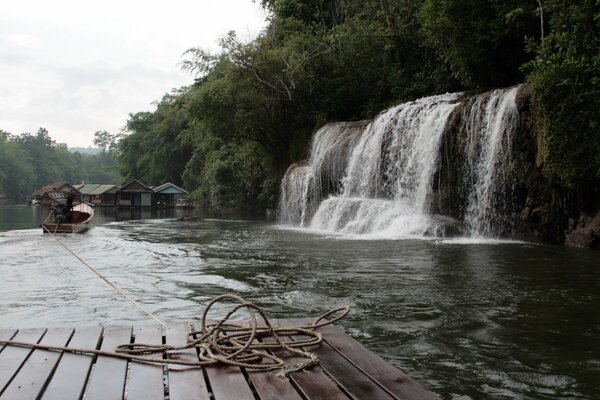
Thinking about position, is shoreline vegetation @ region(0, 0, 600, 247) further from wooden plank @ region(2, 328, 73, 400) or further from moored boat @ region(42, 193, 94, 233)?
wooden plank @ region(2, 328, 73, 400)

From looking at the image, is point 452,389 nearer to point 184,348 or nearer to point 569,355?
point 569,355

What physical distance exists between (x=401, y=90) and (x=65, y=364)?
21697 mm

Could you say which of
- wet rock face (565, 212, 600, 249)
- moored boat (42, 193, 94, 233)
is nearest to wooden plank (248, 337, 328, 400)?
wet rock face (565, 212, 600, 249)

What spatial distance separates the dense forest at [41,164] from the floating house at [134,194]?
65.0ft

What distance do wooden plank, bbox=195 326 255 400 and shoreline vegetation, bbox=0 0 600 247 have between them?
34.6 ft

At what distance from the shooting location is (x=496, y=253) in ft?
34.7

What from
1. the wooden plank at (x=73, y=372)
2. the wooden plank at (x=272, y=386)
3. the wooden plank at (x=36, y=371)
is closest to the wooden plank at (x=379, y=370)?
the wooden plank at (x=272, y=386)

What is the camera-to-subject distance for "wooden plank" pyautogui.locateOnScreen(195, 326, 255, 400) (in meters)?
2.52

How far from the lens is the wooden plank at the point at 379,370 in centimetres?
260

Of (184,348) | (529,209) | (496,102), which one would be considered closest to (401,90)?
(496,102)

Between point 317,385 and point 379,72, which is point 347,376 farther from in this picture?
point 379,72

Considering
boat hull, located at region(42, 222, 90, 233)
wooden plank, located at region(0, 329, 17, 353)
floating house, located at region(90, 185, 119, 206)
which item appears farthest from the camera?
floating house, located at region(90, 185, 119, 206)

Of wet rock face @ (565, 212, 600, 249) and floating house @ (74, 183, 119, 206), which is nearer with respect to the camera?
wet rock face @ (565, 212, 600, 249)

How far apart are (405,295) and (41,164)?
10367 centimetres
